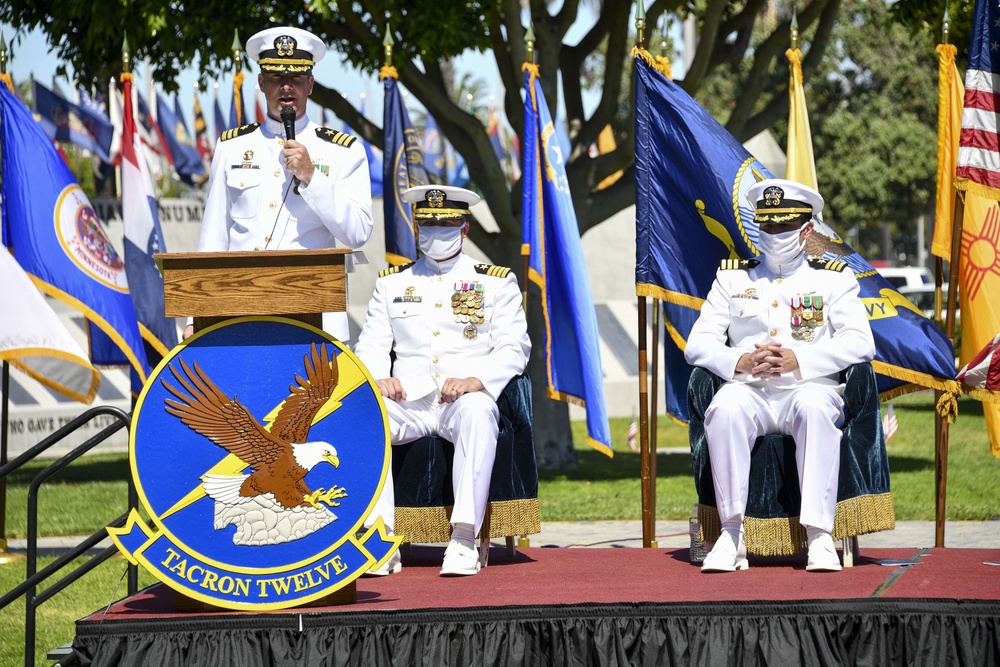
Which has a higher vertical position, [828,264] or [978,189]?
[978,189]

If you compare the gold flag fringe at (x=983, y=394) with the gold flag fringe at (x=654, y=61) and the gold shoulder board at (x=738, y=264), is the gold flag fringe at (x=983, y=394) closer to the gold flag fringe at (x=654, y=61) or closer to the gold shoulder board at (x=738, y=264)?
the gold shoulder board at (x=738, y=264)

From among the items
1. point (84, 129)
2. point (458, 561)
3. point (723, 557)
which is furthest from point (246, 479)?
point (84, 129)

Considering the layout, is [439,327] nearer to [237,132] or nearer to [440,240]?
[440,240]

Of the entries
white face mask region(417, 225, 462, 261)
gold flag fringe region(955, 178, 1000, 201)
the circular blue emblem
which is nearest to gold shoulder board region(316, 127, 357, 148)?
white face mask region(417, 225, 462, 261)

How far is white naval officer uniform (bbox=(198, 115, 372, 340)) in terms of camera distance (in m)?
5.71

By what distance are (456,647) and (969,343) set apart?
342 cm

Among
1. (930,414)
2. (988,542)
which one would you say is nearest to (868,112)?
(930,414)

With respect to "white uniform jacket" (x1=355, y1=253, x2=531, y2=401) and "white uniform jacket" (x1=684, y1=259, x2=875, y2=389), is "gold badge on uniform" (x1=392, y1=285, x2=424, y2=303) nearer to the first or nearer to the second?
"white uniform jacket" (x1=355, y1=253, x2=531, y2=401)

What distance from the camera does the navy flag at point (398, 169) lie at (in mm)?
10148

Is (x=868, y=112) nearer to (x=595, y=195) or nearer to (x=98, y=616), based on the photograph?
(x=595, y=195)

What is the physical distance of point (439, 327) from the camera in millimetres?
6254

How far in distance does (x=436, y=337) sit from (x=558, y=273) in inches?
82.7

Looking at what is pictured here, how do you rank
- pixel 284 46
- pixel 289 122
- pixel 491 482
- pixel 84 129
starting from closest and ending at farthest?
pixel 289 122 → pixel 284 46 → pixel 491 482 → pixel 84 129

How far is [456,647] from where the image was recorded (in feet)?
15.6
